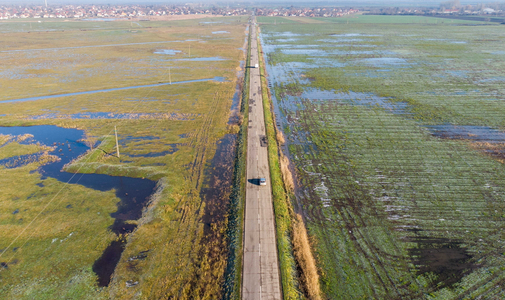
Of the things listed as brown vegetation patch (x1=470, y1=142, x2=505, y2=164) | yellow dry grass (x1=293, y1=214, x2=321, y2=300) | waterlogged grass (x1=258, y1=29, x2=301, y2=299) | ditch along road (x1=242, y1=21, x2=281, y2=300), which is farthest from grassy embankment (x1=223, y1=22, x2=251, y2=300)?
brown vegetation patch (x1=470, y1=142, x2=505, y2=164)

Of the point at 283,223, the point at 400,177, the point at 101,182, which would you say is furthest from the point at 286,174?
the point at 101,182

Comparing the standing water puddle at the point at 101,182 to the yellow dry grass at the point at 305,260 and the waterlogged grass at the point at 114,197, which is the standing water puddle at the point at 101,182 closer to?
the waterlogged grass at the point at 114,197

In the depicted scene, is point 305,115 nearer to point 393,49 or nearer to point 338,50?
point 338,50

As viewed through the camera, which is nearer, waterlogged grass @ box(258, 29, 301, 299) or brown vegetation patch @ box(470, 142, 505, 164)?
waterlogged grass @ box(258, 29, 301, 299)

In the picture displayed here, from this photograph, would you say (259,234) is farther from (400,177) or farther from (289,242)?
(400,177)

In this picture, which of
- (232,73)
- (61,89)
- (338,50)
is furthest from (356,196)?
(338,50)

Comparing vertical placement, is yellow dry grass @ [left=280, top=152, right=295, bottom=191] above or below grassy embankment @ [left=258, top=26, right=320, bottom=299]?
above

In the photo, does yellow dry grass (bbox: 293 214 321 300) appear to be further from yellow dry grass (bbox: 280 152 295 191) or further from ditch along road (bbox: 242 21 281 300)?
yellow dry grass (bbox: 280 152 295 191)
